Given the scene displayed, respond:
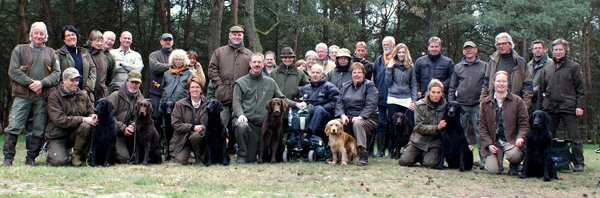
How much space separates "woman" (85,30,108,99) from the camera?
7230 millimetres

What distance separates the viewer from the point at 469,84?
22.9 feet

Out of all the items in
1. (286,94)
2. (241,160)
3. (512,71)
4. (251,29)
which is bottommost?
(241,160)

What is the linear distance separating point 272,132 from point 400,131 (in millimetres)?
1964

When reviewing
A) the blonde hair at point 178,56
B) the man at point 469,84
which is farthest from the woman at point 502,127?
the blonde hair at point 178,56

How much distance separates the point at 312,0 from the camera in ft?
59.7

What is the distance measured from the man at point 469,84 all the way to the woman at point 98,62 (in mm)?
5085

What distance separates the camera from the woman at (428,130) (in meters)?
6.42

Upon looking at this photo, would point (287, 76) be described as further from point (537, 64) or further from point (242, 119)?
point (537, 64)

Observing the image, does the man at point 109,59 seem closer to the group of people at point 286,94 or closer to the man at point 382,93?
the group of people at point 286,94

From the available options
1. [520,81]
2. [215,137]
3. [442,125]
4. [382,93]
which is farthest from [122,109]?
[520,81]

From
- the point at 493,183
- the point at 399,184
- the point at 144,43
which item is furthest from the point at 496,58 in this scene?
the point at 144,43

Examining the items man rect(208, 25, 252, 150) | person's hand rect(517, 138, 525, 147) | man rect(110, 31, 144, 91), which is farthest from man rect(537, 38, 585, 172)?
man rect(110, 31, 144, 91)

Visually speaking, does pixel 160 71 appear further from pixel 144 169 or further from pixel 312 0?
pixel 312 0

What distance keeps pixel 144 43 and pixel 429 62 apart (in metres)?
12.8
